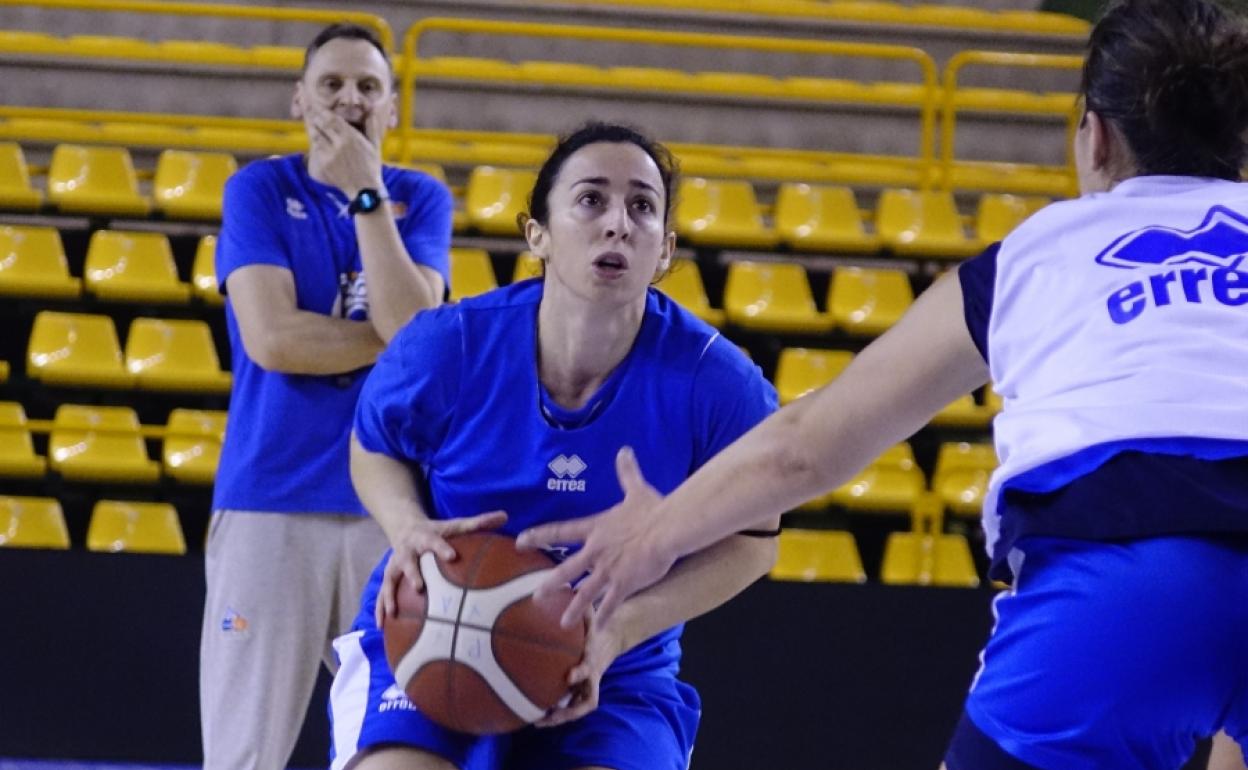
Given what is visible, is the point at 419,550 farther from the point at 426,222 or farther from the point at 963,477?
the point at 963,477

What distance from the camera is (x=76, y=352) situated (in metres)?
7.16

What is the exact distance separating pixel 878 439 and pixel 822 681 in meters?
3.75

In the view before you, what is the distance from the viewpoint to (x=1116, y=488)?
1.86 meters

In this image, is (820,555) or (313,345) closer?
(313,345)

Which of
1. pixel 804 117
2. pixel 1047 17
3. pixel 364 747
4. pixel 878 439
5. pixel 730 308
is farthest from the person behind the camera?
pixel 1047 17

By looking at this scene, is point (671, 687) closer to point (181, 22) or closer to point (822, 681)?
point (822, 681)

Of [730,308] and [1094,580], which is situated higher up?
[1094,580]

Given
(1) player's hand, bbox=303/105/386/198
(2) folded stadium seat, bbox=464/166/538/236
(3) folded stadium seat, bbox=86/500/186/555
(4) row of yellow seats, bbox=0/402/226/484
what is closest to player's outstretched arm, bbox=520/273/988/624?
(1) player's hand, bbox=303/105/386/198

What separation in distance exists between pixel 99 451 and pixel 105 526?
0.52 meters

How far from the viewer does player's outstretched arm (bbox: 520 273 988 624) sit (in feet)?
6.55

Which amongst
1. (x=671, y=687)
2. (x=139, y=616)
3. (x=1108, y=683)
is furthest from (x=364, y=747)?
(x=139, y=616)

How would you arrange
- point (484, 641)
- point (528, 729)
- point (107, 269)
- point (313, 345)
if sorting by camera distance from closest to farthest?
1. point (484, 641)
2. point (528, 729)
3. point (313, 345)
4. point (107, 269)

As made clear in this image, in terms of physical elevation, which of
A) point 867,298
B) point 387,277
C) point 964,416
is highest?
point 387,277

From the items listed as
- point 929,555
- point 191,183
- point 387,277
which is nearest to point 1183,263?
point 387,277
